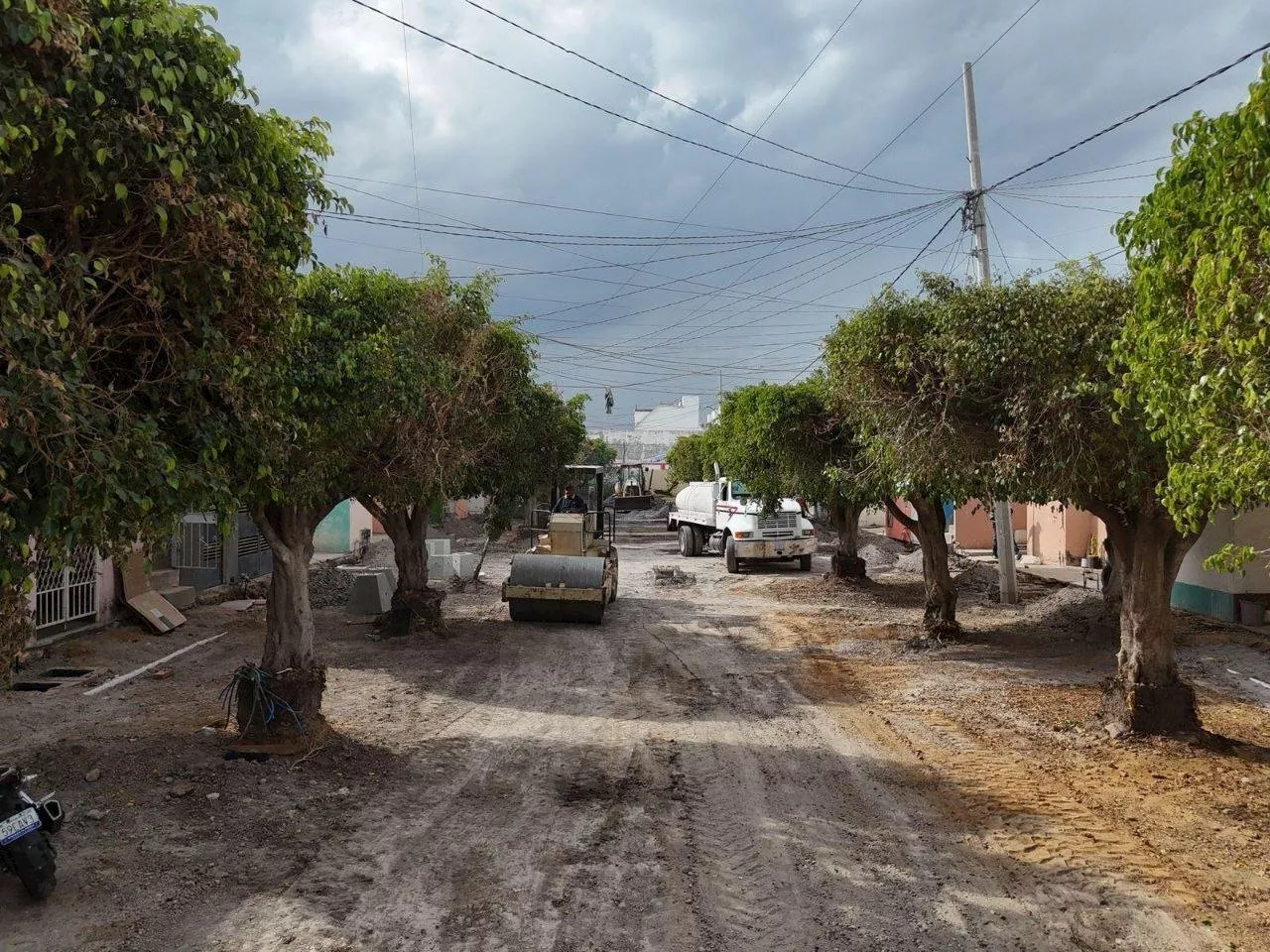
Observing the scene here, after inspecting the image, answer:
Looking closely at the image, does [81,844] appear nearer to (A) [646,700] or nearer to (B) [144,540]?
(B) [144,540]

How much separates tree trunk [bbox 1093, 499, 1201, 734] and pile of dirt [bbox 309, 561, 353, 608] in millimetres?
14088

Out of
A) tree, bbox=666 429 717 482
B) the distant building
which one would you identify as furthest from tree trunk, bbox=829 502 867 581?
the distant building

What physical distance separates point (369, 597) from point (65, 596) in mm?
4911

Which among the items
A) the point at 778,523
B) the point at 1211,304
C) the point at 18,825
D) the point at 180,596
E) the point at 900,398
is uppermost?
the point at 900,398

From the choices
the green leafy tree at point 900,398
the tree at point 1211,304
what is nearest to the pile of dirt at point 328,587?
the green leafy tree at point 900,398

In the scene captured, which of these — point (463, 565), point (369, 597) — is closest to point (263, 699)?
point (369, 597)

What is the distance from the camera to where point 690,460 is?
4878 cm

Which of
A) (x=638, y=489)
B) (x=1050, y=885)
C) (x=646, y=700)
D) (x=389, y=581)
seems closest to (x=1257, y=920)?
(x=1050, y=885)

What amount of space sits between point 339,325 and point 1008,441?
601 centimetres

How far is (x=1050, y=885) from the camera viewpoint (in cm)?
493

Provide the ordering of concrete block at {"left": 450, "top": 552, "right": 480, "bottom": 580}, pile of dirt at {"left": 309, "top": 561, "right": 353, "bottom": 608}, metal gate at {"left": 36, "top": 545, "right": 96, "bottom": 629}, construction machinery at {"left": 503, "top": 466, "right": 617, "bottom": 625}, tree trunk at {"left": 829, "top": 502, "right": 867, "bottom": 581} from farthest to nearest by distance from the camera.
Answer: concrete block at {"left": 450, "top": 552, "right": 480, "bottom": 580}, tree trunk at {"left": 829, "top": 502, "right": 867, "bottom": 581}, pile of dirt at {"left": 309, "top": 561, "right": 353, "bottom": 608}, construction machinery at {"left": 503, "top": 466, "right": 617, "bottom": 625}, metal gate at {"left": 36, "top": 545, "right": 96, "bottom": 629}

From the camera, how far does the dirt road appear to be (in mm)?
4406

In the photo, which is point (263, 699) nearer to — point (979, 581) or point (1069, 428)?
point (1069, 428)

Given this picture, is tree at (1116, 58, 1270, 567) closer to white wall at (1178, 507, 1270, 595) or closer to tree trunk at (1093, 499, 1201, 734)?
tree trunk at (1093, 499, 1201, 734)
